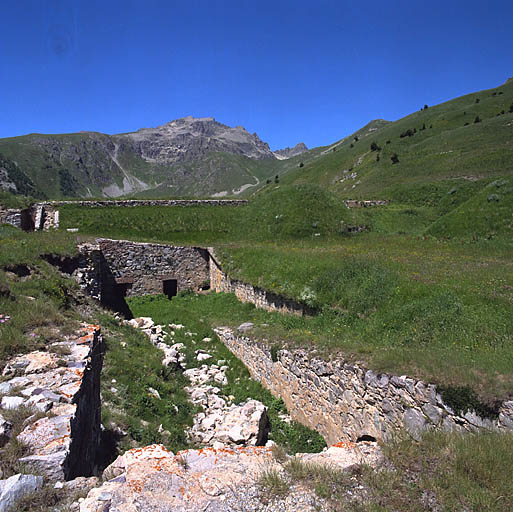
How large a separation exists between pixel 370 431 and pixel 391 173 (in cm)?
5216

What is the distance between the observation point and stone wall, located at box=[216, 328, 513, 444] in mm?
7168

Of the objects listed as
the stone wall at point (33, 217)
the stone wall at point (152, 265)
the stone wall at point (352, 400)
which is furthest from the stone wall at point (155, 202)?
the stone wall at point (352, 400)

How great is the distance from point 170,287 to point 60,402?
810 inches

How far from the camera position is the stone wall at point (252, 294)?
15930 mm

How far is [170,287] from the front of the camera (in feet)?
85.3

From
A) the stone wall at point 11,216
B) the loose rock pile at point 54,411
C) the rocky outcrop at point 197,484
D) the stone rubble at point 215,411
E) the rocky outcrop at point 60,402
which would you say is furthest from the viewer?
the stone wall at point 11,216

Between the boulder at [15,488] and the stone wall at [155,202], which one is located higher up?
the stone wall at [155,202]

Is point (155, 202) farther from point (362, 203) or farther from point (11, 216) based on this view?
point (362, 203)

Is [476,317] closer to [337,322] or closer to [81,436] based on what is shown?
[337,322]

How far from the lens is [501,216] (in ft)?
74.8

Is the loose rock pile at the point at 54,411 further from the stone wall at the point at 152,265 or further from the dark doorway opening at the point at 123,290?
the dark doorway opening at the point at 123,290

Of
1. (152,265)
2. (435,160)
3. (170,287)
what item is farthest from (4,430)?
(435,160)

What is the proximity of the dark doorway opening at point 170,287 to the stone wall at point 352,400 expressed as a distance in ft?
46.1

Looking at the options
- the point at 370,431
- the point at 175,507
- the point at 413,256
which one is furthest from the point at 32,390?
the point at 413,256
